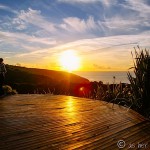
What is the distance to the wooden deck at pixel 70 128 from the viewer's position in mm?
4281

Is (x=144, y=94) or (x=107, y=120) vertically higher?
(x=144, y=94)

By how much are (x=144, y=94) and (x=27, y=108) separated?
9.76ft

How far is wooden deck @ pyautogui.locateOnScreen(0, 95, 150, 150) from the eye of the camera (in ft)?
14.0

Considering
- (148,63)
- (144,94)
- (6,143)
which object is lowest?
(6,143)

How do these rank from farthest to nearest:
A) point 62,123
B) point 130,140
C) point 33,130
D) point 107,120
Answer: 1. point 107,120
2. point 62,123
3. point 33,130
4. point 130,140

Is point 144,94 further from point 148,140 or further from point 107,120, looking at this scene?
point 148,140

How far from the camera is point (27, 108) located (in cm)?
746

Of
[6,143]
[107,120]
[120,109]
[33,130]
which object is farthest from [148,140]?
[120,109]

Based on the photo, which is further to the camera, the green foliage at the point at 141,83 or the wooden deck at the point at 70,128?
the green foliage at the point at 141,83

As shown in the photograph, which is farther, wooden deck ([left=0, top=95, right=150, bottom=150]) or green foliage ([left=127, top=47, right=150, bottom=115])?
green foliage ([left=127, top=47, right=150, bottom=115])

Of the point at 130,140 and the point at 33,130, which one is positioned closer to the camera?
the point at 130,140

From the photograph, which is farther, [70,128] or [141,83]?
[141,83]

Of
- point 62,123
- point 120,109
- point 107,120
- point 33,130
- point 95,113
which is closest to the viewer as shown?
point 33,130

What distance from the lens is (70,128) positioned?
530 cm
